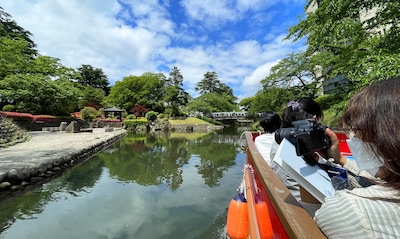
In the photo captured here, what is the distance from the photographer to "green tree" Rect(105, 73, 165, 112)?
109 ft

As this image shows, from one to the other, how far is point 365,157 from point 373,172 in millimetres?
55

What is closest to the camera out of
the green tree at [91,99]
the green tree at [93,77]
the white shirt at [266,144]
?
the white shirt at [266,144]

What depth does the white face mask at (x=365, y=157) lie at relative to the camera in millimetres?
633

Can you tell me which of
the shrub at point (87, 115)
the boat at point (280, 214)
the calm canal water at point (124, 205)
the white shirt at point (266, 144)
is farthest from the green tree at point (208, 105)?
the boat at point (280, 214)

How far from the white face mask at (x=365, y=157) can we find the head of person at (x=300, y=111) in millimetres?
854

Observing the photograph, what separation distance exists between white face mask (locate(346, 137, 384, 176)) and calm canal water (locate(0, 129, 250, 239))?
2.86 meters

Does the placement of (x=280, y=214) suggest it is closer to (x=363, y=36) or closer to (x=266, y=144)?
(x=266, y=144)

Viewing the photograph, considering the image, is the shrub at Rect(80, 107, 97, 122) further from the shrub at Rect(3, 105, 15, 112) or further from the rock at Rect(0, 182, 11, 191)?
the rock at Rect(0, 182, 11, 191)

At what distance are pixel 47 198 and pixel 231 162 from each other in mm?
5509

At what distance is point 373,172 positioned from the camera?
2.20 ft

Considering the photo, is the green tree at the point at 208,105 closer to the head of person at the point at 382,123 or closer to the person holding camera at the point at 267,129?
the person holding camera at the point at 267,129

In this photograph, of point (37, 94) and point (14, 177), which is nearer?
point (14, 177)

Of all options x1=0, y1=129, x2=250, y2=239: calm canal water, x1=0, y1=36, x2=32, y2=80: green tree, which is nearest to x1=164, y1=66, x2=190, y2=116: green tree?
x1=0, y1=36, x2=32, y2=80: green tree

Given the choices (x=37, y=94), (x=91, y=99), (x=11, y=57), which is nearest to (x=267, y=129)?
(x=11, y=57)
